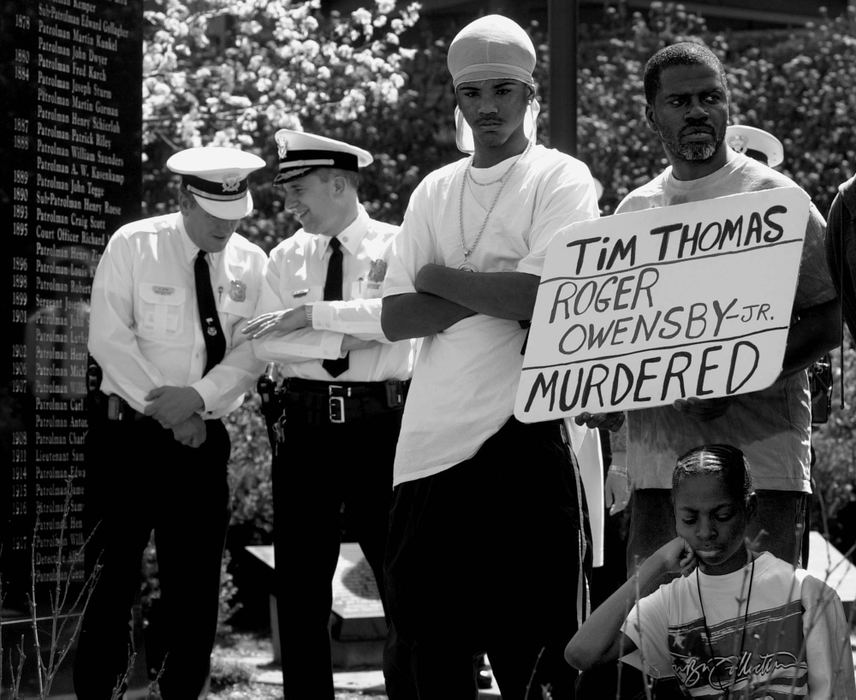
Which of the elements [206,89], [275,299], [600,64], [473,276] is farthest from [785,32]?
[473,276]

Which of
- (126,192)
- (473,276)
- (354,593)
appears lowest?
(354,593)

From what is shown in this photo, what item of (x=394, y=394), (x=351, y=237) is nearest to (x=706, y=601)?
(x=394, y=394)

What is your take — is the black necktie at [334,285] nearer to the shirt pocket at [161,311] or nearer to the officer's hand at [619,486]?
the shirt pocket at [161,311]

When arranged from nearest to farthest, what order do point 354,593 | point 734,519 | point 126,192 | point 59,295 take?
point 734,519
point 59,295
point 126,192
point 354,593

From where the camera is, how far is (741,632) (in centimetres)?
331

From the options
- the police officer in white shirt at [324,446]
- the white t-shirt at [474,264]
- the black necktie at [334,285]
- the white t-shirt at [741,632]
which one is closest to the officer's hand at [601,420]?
the white t-shirt at [474,264]

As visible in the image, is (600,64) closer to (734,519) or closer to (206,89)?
(206,89)

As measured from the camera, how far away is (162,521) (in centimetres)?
559

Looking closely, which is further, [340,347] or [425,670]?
[340,347]

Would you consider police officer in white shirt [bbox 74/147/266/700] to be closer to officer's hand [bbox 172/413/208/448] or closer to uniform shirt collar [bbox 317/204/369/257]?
officer's hand [bbox 172/413/208/448]

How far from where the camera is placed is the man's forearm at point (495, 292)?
4.04m

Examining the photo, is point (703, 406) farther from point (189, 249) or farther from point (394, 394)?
point (189, 249)

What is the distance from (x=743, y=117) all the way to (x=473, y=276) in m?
11.6

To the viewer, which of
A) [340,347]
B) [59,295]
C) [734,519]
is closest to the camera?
[734,519]
